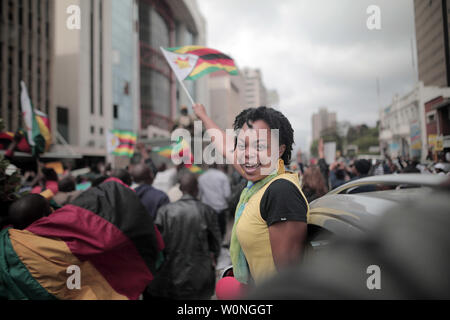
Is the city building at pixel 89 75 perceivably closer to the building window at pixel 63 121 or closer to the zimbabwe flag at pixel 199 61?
the building window at pixel 63 121

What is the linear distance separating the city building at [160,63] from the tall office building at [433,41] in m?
37.1

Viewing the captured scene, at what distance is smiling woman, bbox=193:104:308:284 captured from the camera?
3.84 feet

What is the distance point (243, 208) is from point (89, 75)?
111ft

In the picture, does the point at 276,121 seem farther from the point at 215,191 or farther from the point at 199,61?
the point at 215,191

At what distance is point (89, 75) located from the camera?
1198 inches

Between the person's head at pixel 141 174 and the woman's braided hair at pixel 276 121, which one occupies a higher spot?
the woman's braided hair at pixel 276 121

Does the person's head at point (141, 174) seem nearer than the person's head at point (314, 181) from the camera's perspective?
No

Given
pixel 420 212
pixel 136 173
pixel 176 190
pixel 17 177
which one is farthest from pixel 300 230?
pixel 176 190

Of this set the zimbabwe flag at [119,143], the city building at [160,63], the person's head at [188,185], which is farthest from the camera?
the city building at [160,63]

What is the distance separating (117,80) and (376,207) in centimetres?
3753

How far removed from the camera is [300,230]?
3.84 feet

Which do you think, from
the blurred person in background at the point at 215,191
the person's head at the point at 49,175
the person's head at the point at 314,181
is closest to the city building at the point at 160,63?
the blurred person in background at the point at 215,191

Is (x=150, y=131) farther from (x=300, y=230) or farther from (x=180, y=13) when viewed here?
(x=300, y=230)

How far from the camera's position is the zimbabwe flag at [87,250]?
2.01 metres
